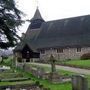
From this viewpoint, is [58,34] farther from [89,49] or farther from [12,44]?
[12,44]

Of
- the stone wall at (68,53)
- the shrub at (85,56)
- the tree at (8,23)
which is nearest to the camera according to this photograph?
the tree at (8,23)

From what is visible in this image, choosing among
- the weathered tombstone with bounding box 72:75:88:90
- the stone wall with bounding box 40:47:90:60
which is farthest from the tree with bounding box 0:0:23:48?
the stone wall with bounding box 40:47:90:60

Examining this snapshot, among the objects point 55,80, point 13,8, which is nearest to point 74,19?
point 55,80

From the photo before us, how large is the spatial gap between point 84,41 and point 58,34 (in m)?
8.06

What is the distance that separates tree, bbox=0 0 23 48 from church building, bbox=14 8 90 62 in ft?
116

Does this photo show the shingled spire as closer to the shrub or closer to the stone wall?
the stone wall

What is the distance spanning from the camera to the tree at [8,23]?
15477mm

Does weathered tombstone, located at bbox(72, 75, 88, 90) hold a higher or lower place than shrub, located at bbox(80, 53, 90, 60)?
lower

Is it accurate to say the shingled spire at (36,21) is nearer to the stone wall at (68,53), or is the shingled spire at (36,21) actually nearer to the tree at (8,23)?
the stone wall at (68,53)

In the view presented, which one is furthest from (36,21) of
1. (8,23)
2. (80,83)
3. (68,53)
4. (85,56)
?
(80,83)

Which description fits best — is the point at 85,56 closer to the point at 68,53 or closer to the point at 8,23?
the point at 68,53

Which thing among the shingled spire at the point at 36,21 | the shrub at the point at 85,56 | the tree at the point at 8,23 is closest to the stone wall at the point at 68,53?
the shrub at the point at 85,56

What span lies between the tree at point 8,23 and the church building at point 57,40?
3541 centimetres

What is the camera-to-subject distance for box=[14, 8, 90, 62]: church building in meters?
54.1
